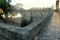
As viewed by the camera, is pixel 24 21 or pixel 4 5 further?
pixel 4 5

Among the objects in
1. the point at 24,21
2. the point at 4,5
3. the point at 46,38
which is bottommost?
the point at 46,38

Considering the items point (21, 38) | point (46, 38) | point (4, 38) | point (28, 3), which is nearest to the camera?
point (21, 38)

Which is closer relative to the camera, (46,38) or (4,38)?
(4,38)

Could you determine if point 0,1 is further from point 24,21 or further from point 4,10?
point 24,21

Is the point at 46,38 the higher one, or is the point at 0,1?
the point at 0,1

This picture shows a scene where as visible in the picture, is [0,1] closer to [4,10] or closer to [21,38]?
[4,10]

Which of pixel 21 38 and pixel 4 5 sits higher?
pixel 4 5

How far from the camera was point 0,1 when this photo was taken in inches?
242

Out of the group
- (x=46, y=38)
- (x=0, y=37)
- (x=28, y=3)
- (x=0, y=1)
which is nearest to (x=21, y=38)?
(x=0, y=37)

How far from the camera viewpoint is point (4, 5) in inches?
243

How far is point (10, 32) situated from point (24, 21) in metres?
2.44

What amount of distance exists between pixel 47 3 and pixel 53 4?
4.73 feet

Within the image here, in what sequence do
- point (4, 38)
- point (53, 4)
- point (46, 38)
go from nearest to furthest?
point (4, 38) < point (46, 38) < point (53, 4)

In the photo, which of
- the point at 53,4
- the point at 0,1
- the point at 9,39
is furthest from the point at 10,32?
the point at 53,4
